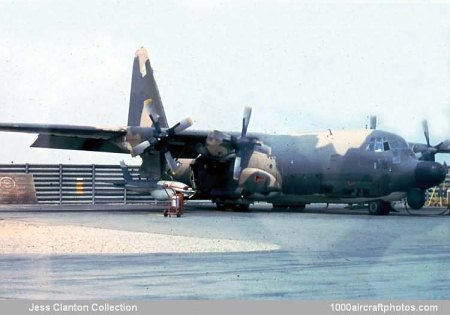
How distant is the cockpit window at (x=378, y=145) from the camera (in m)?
36.8

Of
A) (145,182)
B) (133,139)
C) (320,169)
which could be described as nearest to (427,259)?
(320,169)

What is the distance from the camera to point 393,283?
13641 mm

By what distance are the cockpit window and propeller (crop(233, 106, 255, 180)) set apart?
21.5ft

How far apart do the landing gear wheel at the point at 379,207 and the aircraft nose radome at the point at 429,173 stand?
2.29 metres

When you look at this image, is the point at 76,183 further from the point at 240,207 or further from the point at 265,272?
the point at 265,272

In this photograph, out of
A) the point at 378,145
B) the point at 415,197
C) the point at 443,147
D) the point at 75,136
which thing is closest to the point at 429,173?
the point at 415,197

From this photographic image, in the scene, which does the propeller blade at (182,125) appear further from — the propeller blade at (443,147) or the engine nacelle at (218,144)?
the propeller blade at (443,147)

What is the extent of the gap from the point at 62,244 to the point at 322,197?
748 inches

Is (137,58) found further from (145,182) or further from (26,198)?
(26,198)

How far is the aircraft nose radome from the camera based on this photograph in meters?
35.3

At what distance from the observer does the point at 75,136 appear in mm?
40938

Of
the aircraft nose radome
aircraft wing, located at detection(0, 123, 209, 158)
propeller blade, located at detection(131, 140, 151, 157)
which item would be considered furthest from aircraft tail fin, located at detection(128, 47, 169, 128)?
the aircraft nose radome

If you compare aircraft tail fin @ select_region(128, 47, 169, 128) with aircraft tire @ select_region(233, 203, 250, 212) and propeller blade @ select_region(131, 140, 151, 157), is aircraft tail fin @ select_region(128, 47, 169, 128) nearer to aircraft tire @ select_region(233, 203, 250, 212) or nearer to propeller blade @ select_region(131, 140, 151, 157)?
aircraft tire @ select_region(233, 203, 250, 212)

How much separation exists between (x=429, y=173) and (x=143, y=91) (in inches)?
691
